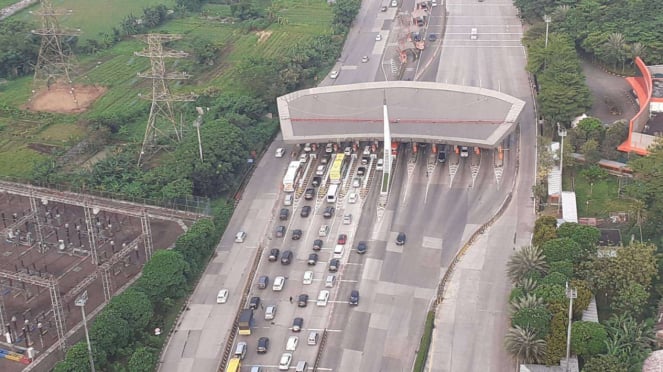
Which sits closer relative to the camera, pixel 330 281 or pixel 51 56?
pixel 330 281

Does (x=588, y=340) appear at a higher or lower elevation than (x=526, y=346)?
higher

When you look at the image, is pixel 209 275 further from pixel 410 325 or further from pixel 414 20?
pixel 414 20

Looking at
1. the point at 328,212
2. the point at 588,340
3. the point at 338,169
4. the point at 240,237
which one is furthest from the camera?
the point at 338,169

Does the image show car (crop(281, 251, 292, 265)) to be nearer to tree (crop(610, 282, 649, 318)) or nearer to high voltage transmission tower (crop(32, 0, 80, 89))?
tree (crop(610, 282, 649, 318))

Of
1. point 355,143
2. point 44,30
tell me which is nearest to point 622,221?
point 355,143

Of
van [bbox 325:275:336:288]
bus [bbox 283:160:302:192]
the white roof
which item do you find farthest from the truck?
the white roof

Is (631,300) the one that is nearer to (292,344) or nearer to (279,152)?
(292,344)

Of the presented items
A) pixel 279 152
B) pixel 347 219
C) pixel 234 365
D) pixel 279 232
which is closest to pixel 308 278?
pixel 279 232

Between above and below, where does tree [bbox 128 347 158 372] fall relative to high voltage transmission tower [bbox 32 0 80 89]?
below
